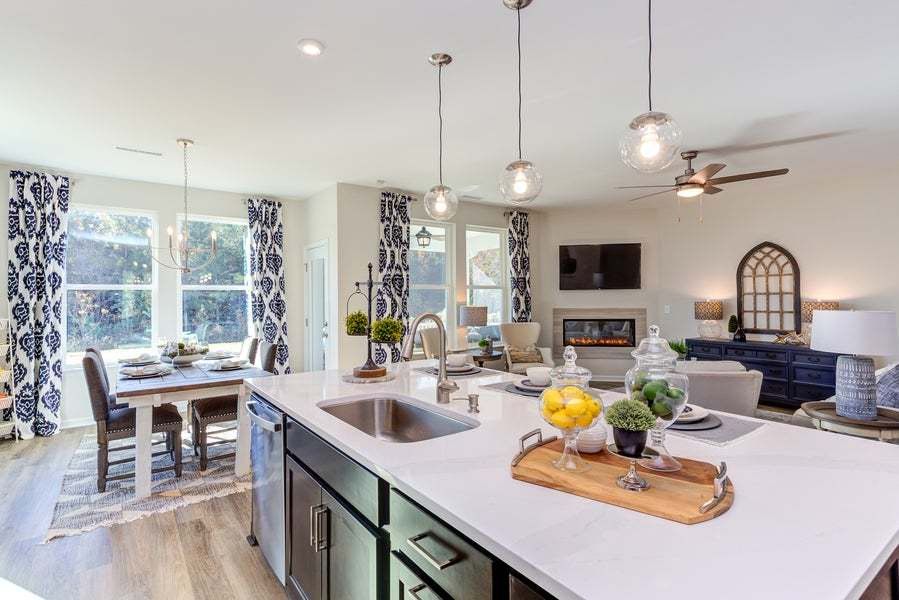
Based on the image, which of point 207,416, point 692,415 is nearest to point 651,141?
point 692,415

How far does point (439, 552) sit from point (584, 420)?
0.46 metres

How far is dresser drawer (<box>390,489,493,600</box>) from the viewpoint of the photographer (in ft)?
3.11

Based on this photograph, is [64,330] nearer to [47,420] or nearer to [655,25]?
[47,420]

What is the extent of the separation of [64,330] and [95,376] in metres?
2.42

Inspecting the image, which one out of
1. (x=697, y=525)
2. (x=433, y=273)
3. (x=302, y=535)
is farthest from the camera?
(x=433, y=273)

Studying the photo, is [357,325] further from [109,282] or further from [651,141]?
[109,282]

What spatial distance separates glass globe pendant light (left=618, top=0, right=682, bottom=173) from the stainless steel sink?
146 centimetres

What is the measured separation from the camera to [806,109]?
3453 mm

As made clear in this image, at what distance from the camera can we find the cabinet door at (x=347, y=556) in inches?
54.2

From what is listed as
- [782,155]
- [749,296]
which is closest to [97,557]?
[782,155]

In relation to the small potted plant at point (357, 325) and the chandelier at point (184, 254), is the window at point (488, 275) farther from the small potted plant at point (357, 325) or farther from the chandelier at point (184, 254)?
the small potted plant at point (357, 325)

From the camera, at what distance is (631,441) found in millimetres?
1189

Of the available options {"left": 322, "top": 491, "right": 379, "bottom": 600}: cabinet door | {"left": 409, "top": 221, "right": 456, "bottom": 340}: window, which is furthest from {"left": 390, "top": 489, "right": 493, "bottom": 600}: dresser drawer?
{"left": 409, "top": 221, "right": 456, "bottom": 340}: window

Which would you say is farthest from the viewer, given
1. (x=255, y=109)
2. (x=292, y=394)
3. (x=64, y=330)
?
(x=64, y=330)
